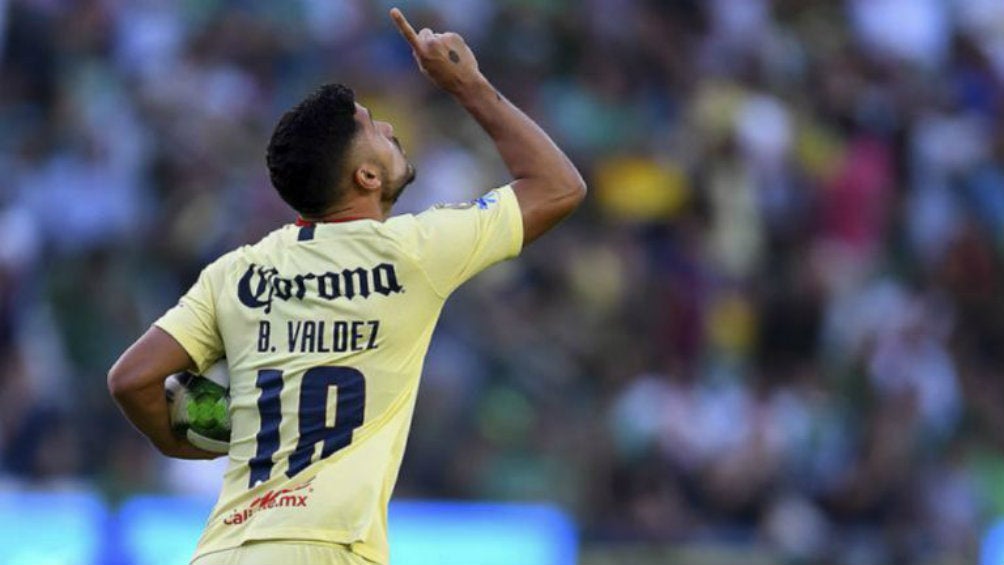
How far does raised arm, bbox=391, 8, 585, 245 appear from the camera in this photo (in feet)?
17.5

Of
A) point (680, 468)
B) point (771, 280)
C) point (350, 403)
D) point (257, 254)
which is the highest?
point (771, 280)

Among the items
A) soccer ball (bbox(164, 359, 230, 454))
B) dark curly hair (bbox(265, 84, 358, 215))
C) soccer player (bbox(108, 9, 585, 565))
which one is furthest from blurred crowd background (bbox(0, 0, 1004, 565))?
dark curly hair (bbox(265, 84, 358, 215))

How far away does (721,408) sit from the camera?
1236 cm

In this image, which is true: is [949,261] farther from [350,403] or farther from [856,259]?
A: [350,403]

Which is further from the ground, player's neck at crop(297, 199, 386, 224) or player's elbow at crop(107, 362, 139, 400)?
player's neck at crop(297, 199, 386, 224)

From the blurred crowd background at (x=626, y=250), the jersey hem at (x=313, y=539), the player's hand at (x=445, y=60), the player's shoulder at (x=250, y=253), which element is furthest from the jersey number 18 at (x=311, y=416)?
the blurred crowd background at (x=626, y=250)

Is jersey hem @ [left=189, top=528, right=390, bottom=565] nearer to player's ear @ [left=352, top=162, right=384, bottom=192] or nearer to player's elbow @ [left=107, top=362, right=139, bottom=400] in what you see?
player's elbow @ [left=107, top=362, right=139, bottom=400]

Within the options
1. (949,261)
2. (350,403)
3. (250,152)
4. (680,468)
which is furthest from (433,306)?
(949,261)

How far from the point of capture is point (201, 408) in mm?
5387

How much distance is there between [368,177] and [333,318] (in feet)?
1.24

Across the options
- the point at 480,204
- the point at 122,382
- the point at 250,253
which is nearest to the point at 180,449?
the point at 122,382

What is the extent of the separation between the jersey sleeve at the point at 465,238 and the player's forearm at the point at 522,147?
107 millimetres

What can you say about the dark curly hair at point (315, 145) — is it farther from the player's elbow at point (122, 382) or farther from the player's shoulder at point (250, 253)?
the player's elbow at point (122, 382)

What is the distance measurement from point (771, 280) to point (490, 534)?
307 cm
